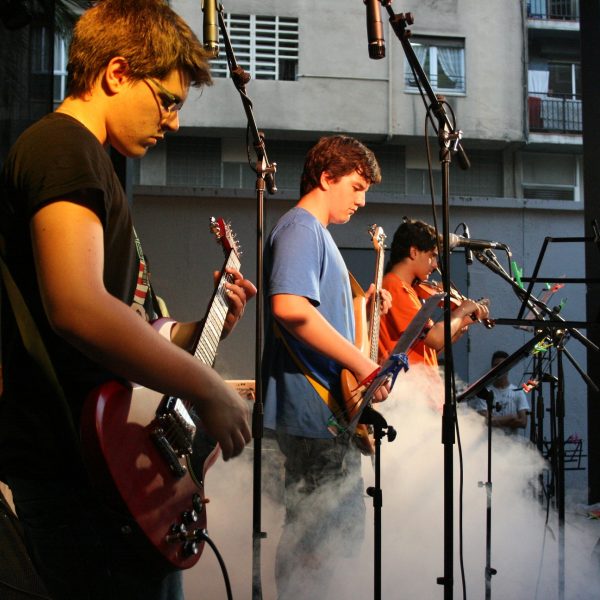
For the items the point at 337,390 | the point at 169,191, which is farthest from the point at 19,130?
the point at 169,191

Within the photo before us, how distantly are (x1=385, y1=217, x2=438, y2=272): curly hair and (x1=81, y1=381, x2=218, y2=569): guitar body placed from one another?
8.27 feet

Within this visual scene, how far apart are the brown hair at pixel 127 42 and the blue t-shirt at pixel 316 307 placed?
124 cm

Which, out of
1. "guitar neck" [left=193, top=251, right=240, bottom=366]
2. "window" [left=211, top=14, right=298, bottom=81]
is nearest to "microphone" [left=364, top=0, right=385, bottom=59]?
"guitar neck" [left=193, top=251, right=240, bottom=366]

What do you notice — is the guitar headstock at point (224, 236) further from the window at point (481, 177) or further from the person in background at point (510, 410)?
the window at point (481, 177)

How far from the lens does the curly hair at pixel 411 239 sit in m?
3.92

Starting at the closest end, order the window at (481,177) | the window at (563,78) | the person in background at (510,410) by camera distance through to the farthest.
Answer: the person in background at (510,410) → the window at (481,177) → the window at (563,78)

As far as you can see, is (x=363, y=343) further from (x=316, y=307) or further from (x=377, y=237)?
(x=377, y=237)

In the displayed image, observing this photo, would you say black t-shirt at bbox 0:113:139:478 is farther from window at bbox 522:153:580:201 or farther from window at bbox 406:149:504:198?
window at bbox 522:153:580:201

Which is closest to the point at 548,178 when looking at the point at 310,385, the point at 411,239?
the point at 411,239

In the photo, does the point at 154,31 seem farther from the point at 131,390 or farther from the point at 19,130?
the point at 19,130

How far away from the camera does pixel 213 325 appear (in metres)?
1.87

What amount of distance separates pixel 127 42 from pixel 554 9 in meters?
16.7

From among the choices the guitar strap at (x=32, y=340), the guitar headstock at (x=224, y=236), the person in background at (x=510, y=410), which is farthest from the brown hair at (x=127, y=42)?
the person in background at (x=510, y=410)

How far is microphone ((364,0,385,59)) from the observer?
2.49 m
